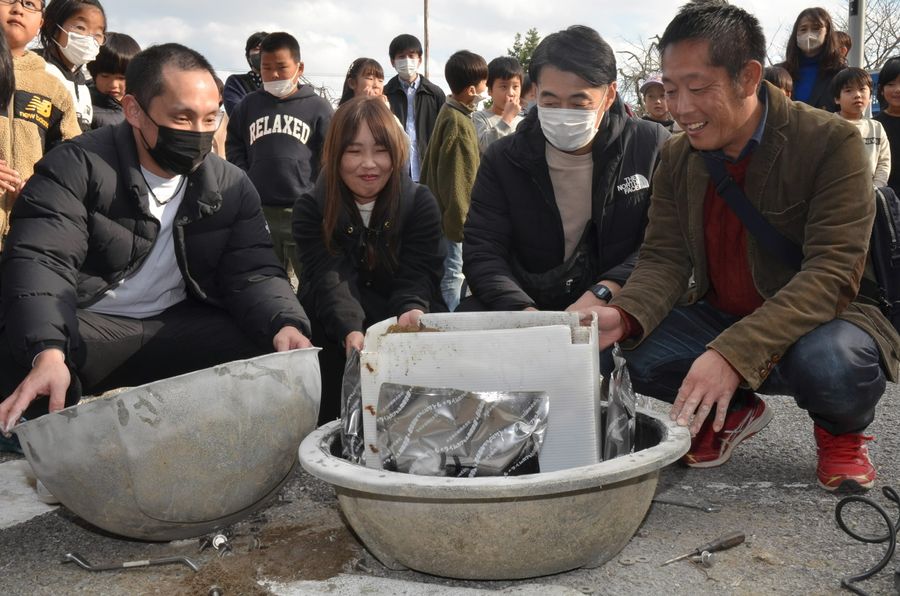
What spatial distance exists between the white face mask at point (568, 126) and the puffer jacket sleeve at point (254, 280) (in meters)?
1.12

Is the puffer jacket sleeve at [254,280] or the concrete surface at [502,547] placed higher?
the puffer jacket sleeve at [254,280]

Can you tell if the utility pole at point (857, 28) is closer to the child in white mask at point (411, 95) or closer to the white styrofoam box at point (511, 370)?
the child in white mask at point (411, 95)

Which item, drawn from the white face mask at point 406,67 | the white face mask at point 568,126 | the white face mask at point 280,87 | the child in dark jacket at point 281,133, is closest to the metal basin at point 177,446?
the white face mask at point 568,126

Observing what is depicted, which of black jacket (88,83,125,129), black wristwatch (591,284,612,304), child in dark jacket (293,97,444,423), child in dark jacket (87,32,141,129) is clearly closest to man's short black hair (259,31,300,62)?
child in dark jacket (87,32,141,129)

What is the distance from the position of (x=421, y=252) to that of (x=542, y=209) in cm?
52

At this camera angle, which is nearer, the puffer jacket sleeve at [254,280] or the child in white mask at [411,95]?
the puffer jacket sleeve at [254,280]

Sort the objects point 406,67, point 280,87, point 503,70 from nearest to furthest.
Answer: point 280,87
point 503,70
point 406,67

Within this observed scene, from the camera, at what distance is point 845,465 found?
261 centimetres

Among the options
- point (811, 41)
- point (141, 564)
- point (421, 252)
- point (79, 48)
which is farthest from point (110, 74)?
point (811, 41)

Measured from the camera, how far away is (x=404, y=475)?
1.80m

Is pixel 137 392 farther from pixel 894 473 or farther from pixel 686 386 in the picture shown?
pixel 894 473

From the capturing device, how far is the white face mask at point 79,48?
14.8ft

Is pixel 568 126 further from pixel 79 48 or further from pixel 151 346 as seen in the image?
pixel 79 48

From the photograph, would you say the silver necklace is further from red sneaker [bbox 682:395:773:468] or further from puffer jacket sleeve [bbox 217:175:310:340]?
red sneaker [bbox 682:395:773:468]
